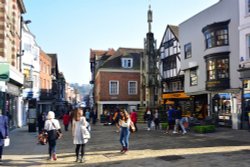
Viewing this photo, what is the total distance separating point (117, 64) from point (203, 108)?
57.6 ft

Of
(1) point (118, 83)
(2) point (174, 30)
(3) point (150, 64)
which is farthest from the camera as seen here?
(1) point (118, 83)

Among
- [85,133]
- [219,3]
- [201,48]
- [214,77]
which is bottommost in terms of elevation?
[85,133]

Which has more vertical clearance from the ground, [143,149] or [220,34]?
[220,34]

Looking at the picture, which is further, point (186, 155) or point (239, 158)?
point (186, 155)

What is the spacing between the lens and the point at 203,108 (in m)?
31.5

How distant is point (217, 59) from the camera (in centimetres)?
2553

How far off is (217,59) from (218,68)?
738 mm

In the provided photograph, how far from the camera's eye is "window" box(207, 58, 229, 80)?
25.0 meters

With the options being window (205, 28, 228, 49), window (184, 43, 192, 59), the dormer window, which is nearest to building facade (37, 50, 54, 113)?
the dormer window

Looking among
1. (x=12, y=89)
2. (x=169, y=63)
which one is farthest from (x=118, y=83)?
(x=12, y=89)

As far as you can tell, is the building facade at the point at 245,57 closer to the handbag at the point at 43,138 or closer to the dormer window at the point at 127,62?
the handbag at the point at 43,138

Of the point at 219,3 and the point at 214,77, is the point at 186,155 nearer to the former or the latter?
the point at 214,77

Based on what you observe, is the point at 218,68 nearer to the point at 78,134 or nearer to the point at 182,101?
the point at 182,101

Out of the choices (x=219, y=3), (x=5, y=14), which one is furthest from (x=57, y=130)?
(x=219, y=3)
